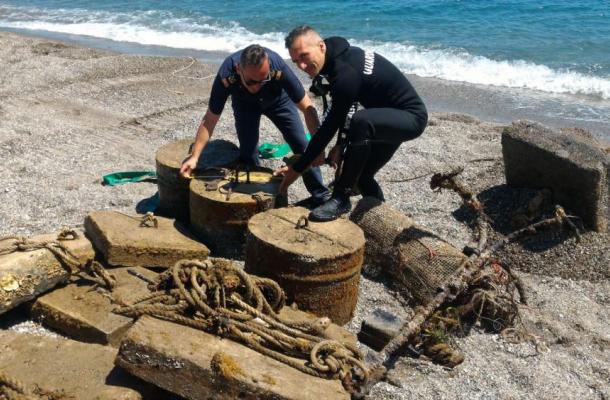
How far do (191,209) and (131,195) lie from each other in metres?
1.56

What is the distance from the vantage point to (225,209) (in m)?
4.91

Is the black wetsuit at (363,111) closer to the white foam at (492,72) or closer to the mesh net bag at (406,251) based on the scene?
the mesh net bag at (406,251)

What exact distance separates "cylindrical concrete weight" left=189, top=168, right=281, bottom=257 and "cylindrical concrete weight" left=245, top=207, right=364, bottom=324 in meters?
0.36

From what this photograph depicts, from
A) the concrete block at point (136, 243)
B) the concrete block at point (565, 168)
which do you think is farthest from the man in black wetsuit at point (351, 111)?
the concrete block at point (565, 168)

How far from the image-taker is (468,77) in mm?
15273

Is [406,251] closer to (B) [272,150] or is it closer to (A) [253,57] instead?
(A) [253,57]

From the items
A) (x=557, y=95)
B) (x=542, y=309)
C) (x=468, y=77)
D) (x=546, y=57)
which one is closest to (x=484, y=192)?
(x=542, y=309)

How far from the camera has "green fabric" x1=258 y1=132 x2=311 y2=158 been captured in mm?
7660

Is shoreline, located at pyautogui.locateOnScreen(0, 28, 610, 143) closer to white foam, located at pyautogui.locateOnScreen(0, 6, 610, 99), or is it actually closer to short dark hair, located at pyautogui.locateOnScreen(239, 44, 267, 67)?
white foam, located at pyautogui.locateOnScreen(0, 6, 610, 99)

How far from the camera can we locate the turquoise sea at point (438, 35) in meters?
13.6

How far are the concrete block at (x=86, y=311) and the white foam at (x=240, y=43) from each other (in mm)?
12368

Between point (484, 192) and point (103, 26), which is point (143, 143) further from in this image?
point (103, 26)

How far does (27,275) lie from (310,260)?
1.82m

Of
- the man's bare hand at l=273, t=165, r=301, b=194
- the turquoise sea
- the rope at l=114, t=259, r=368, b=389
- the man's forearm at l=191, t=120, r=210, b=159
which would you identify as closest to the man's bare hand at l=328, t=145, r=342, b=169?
the man's bare hand at l=273, t=165, r=301, b=194
